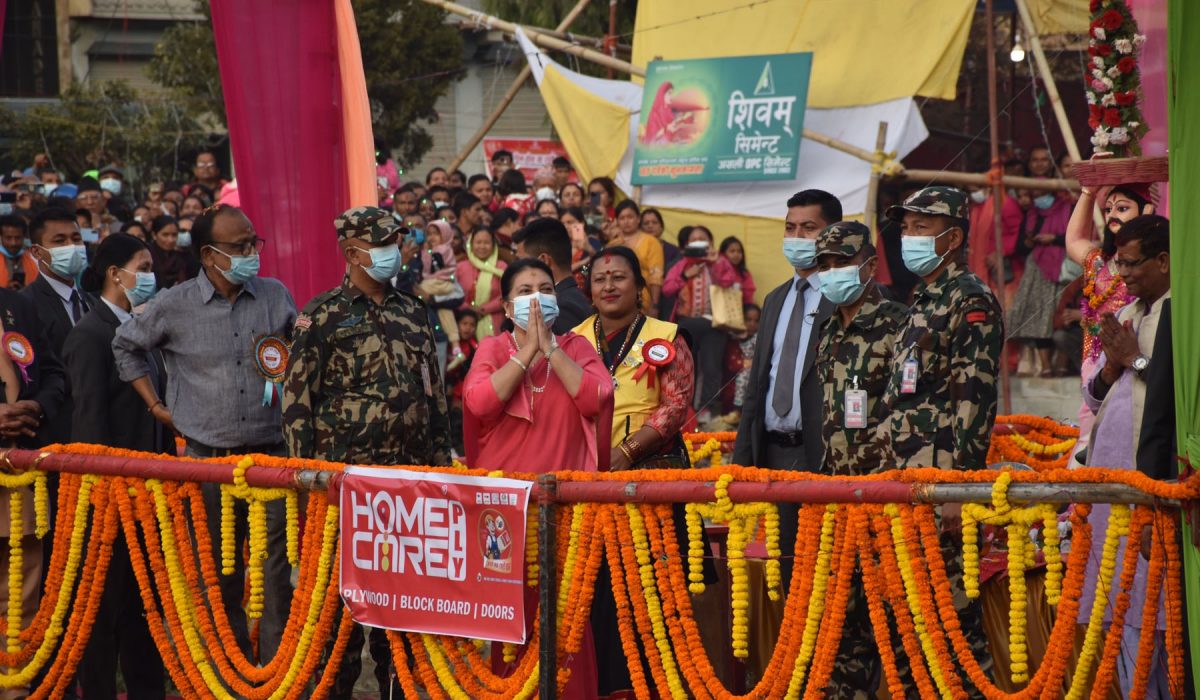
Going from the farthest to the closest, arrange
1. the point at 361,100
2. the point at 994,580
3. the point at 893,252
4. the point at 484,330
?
the point at 893,252 < the point at 484,330 < the point at 361,100 < the point at 994,580

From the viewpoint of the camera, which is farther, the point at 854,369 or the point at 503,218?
the point at 503,218

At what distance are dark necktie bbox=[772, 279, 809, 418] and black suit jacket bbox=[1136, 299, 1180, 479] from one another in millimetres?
1866

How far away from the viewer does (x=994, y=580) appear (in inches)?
233

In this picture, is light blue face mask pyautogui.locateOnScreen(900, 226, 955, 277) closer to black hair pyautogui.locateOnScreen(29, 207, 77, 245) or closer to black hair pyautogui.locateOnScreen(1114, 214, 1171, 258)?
black hair pyautogui.locateOnScreen(1114, 214, 1171, 258)

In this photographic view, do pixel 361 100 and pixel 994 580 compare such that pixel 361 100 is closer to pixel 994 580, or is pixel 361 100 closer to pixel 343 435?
pixel 343 435

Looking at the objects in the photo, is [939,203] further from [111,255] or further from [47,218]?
[47,218]

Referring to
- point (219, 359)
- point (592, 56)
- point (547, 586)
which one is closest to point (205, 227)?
point (219, 359)

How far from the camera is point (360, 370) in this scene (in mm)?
6012

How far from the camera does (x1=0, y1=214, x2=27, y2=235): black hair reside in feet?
39.7

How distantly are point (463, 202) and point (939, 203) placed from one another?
8467 millimetres

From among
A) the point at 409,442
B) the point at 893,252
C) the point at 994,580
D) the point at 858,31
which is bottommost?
the point at 994,580

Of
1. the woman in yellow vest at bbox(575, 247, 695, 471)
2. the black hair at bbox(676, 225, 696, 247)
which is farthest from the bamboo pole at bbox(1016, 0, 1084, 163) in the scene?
the woman in yellow vest at bbox(575, 247, 695, 471)

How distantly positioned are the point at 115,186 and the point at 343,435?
1081 cm

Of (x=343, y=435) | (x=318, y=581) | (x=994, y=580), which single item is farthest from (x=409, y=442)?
(x=994, y=580)
